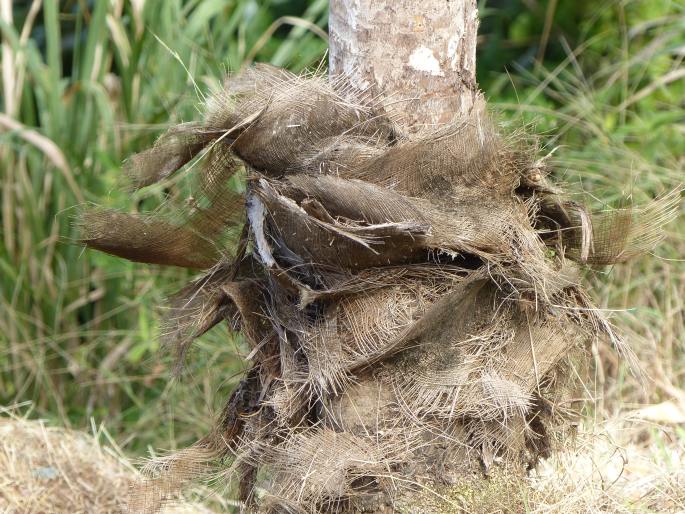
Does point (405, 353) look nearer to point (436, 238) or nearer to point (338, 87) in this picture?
point (436, 238)

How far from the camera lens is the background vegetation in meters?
3.32

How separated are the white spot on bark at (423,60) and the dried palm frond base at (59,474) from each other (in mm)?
1251

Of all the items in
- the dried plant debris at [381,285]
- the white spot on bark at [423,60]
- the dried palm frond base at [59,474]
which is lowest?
the dried palm frond base at [59,474]

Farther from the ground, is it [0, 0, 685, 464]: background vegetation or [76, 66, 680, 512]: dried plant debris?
[76, 66, 680, 512]: dried plant debris

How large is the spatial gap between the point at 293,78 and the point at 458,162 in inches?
14.3

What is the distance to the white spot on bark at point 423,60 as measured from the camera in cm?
168

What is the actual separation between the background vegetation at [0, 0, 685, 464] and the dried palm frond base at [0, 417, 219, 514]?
19.8 inches

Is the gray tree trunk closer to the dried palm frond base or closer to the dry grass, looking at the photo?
the dry grass

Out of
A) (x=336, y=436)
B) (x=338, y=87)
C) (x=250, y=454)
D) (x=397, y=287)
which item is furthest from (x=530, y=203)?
(x=250, y=454)

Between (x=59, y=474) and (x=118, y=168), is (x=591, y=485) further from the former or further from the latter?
(x=118, y=168)

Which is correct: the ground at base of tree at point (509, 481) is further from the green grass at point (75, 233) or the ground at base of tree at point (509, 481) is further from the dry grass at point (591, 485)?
the green grass at point (75, 233)

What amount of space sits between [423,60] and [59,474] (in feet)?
5.44

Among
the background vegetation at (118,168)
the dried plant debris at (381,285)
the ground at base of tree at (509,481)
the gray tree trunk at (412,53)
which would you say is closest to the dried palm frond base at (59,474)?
the ground at base of tree at (509,481)

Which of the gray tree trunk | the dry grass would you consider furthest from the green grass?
the gray tree trunk
